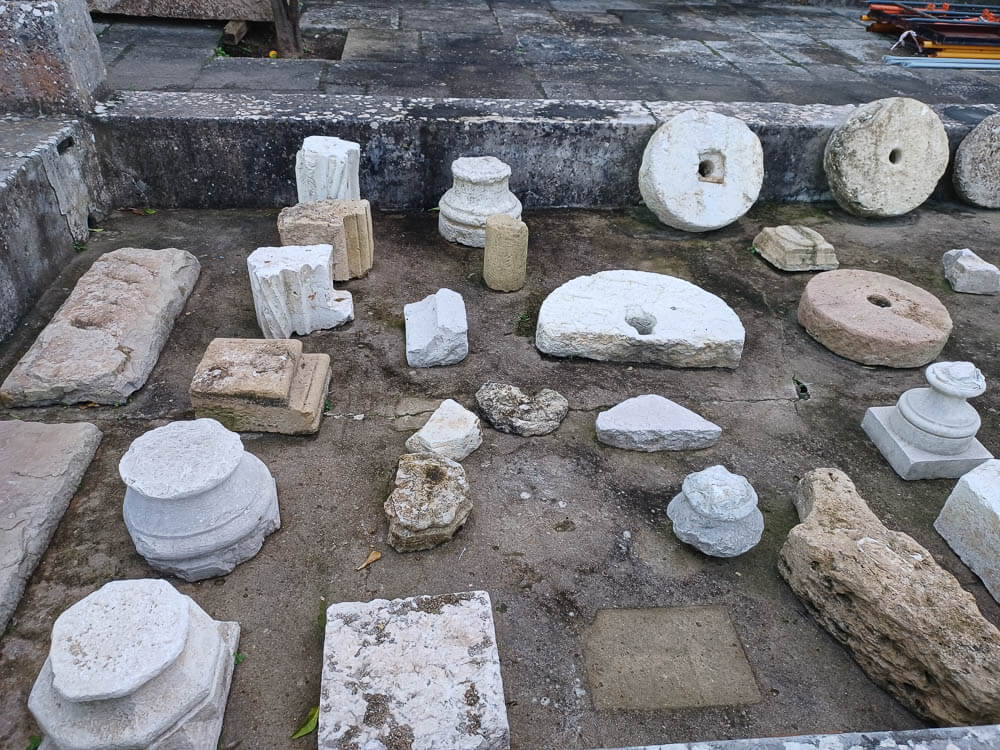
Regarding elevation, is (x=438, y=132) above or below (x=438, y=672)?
above

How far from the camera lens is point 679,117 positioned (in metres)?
4.92

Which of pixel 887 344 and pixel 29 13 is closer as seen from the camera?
pixel 887 344

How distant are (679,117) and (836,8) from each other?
5.88 metres

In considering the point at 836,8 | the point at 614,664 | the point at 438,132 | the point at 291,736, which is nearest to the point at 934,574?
the point at 614,664

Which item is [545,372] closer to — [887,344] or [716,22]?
[887,344]

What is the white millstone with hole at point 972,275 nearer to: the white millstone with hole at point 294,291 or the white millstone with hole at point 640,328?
the white millstone with hole at point 640,328

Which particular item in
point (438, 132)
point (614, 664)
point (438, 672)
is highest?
point (438, 132)

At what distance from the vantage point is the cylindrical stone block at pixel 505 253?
13.8 ft

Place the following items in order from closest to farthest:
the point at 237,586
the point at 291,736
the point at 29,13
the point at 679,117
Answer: the point at 291,736 < the point at 237,586 < the point at 29,13 < the point at 679,117

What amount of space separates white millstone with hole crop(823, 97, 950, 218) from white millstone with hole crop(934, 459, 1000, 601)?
114 inches

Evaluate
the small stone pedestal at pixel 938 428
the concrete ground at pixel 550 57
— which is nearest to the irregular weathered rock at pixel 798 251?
the small stone pedestal at pixel 938 428

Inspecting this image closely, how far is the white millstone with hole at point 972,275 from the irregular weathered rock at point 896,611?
8.35ft

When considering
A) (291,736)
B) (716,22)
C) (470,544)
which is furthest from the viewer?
(716,22)

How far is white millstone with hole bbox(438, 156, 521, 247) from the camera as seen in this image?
15.3 feet
